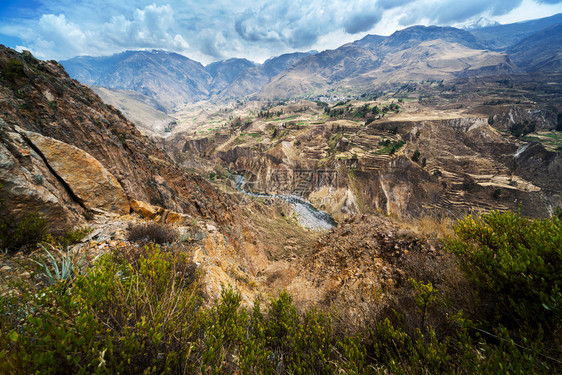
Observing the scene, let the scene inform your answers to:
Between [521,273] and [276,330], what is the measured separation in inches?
144

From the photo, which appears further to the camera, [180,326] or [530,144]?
[530,144]

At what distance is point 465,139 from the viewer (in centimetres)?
5956

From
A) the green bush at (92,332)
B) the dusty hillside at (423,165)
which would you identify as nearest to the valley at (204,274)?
the green bush at (92,332)

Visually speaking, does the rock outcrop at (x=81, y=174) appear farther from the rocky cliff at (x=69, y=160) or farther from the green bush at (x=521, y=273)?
the green bush at (x=521, y=273)

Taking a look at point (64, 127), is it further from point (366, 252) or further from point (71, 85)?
point (366, 252)

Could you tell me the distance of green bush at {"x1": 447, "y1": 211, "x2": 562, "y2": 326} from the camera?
2.67 m

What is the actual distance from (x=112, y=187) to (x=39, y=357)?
28.4ft

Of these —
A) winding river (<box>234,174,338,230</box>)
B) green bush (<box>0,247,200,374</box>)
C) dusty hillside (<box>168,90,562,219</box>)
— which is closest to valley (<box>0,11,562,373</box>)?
green bush (<box>0,247,200,374</box>)

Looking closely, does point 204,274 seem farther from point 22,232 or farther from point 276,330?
point 22,232

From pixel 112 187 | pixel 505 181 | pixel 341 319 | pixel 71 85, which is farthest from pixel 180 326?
pixel 505 181

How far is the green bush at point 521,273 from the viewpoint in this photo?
267 cm

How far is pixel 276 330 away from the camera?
10.9ft

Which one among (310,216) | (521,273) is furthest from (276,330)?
(310,216)

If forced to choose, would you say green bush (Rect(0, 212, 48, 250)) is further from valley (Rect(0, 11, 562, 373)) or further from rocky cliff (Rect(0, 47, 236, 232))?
rocky cliff (Rect(0, 47, 236, 232))
